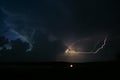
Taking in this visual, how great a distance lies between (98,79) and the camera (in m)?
24.4

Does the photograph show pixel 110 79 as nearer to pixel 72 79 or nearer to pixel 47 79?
pixel 72 79

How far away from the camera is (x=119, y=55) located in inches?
2498

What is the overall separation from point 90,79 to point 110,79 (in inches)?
108

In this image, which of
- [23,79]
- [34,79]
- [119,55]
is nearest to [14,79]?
[23,79]

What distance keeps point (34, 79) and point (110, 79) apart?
1094cm

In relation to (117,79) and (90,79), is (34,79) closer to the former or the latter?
(90,79)

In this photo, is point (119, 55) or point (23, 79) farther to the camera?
point (119, 55)

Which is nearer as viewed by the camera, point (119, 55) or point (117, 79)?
point (117, 79)

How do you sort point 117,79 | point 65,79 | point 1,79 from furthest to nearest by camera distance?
point 1,79 → point 65,79 → point 117,79

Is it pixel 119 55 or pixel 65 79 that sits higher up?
pixel 119 55

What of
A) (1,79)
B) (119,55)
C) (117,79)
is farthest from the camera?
(119,55)

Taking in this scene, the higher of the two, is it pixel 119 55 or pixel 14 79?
pixel 119 55

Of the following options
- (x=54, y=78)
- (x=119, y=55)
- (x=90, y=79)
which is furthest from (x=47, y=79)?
(x=119, y=55)

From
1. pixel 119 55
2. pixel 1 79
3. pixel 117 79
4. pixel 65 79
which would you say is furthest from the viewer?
pixel 119 55
